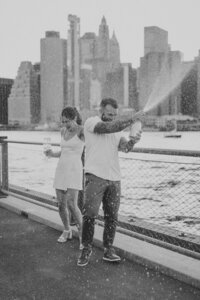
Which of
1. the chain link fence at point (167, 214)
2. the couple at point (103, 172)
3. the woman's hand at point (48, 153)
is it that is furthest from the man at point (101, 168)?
the woman's hand at point (48, 153)

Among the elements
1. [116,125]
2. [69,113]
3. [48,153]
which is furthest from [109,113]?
[48,153]

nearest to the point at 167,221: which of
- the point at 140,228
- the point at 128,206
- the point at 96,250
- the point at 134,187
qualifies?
the point at 128,206

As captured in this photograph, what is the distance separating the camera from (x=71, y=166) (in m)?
4.57

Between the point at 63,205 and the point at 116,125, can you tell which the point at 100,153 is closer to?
the point at 116,125

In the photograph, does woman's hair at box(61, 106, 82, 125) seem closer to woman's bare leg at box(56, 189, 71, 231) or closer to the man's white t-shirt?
the man's white t-shirt

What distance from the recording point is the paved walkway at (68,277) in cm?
325

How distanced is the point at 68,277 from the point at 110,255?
0.54 m

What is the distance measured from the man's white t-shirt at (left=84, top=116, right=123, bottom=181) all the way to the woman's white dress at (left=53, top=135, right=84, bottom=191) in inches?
27.5

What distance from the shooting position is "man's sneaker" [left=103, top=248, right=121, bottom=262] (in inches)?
156

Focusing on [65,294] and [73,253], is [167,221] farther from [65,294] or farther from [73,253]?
[65,294]

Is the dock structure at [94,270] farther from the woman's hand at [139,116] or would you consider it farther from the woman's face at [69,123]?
the woman's hand at [139,116]

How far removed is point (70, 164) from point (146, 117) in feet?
4.74

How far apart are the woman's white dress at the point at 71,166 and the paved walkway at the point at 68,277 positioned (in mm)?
694

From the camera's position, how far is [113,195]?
391cm
